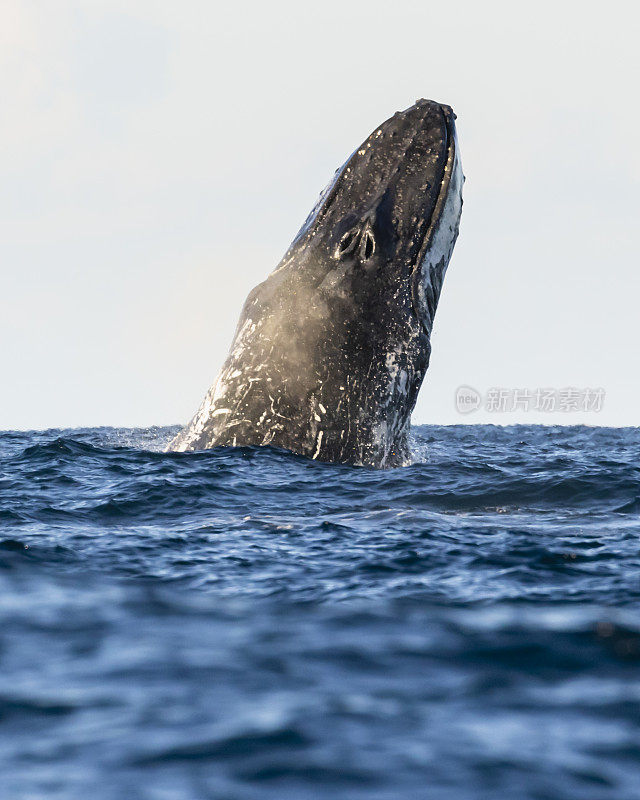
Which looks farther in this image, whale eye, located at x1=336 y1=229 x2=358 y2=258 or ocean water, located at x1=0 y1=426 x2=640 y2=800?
whale eye, located at x1=336 y1=229 x2=358 y2=258

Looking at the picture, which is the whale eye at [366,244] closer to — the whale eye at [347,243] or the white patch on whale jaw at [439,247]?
the whale eye at [347,243]

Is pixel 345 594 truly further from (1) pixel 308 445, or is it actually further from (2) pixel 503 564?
(1) pixel 308 445

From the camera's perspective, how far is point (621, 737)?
13.2ft

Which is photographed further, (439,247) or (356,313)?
(439,247)

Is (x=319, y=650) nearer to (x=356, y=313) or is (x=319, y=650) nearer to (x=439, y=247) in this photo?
(x=356, y=313)

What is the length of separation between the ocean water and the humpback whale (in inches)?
68.1

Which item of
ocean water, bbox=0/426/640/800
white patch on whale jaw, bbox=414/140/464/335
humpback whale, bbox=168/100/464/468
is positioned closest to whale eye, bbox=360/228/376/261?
humpback whale, bbox=168/100/464/468

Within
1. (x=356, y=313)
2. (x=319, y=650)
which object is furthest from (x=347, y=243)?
(x=319, y=650)

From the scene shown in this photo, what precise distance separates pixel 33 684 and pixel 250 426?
6.96m

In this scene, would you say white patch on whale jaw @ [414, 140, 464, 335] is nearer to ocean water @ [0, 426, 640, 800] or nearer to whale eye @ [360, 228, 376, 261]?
whale eye @ [360, 228, 376, 261]

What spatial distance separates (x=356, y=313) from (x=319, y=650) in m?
6.62

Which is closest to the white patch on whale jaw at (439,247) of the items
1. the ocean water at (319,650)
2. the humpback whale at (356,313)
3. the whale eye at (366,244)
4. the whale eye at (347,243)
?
the humpback whale at (356,313)

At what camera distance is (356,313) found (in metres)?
11.2

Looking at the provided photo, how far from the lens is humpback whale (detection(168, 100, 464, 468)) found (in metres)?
11.2
